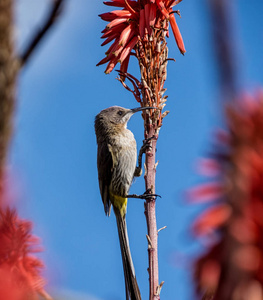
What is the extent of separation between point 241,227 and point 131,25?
2.80 meters

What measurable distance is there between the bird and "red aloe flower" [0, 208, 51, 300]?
3.36 meters

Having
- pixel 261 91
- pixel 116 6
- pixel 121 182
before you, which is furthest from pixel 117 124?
pixel 261 91

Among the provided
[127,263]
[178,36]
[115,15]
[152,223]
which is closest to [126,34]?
[115,15]

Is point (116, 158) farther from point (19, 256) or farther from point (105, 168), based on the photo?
point (19, 256)

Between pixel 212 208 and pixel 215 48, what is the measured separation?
609 millimetres

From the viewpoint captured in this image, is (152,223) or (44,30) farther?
(152,223)

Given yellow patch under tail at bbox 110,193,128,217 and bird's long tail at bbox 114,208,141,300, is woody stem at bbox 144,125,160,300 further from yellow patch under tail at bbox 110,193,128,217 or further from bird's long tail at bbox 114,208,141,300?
yellow patch under tail at bbox 110,193,128,217

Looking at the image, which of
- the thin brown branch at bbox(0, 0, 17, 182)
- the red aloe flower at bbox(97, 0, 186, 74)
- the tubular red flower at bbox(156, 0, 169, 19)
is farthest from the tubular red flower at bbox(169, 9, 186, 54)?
the thin brown branch at bbox(0, 0, 17, 182)

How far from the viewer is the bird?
5.55m

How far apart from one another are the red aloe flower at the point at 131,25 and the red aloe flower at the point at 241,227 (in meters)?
2.35

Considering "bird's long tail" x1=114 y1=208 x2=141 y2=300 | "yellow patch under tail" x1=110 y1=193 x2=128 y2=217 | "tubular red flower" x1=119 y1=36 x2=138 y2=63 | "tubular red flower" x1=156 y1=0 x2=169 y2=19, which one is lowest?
"bird's long tail" x1=114 y1=208 x2=141 y2=300

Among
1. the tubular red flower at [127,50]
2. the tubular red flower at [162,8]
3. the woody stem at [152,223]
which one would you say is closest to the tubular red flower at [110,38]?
the tubular red flower at [127,50]

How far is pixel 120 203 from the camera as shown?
5551 millimetres

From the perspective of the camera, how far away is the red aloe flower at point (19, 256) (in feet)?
4.93
